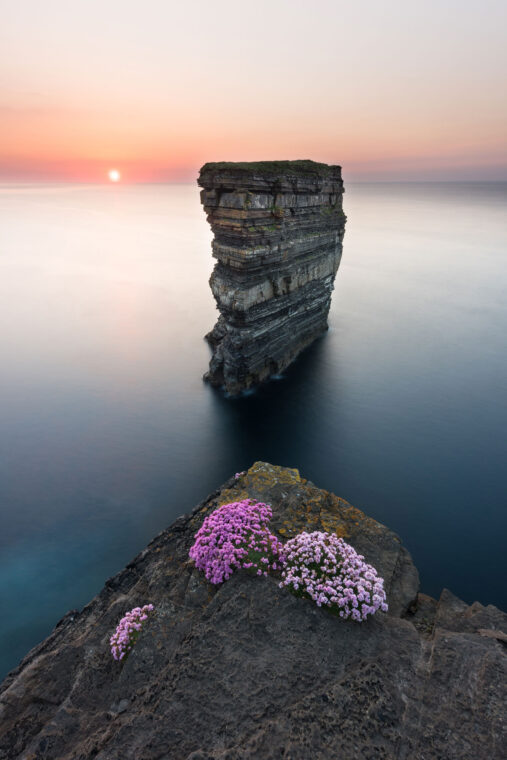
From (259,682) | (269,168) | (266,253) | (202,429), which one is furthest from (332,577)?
(269,168)

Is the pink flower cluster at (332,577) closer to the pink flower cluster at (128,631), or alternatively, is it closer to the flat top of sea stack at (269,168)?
the pink flower cluster at (128,631)

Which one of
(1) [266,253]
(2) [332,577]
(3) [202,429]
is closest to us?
(2) [332,577]

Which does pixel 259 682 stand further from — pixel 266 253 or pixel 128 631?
pixel 266 253

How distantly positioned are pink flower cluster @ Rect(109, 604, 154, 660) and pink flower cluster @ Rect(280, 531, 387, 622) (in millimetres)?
3371

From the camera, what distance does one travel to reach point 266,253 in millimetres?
28047

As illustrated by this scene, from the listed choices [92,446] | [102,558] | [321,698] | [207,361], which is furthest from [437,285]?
[321,698]

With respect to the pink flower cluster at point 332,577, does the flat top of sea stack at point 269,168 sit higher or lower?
higher

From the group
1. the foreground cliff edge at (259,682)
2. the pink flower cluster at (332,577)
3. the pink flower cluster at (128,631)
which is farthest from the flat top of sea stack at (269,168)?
the pink flower cluster at (128,631)

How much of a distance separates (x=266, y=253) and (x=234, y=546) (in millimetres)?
22554

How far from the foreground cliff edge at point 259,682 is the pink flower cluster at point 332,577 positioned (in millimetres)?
317

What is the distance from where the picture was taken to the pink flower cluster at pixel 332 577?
8.66 metres

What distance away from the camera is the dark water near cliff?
20406 millimetres

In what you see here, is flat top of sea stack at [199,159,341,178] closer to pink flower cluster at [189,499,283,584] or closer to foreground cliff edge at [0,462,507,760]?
pink flower cluster at [189,499,283,584]

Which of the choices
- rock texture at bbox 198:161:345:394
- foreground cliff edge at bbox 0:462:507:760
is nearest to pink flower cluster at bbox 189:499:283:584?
foreground cliff edge at bbox 0:462:507:760
